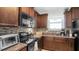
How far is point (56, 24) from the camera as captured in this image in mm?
1380

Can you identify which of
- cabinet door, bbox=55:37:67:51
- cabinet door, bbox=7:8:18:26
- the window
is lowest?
cabinet door, bbox=55:37:67:51

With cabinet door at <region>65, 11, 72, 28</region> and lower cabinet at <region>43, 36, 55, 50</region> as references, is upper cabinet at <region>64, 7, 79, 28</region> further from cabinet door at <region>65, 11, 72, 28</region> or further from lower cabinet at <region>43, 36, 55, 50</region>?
lower cabinet at <region>43, 36, 55, 50</region>

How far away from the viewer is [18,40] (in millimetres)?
1434

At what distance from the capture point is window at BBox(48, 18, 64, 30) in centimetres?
136

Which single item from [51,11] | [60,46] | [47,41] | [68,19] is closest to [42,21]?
[51,11]

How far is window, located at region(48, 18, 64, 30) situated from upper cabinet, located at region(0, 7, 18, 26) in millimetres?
530

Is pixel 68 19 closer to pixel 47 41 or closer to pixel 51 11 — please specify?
pixel 51 11

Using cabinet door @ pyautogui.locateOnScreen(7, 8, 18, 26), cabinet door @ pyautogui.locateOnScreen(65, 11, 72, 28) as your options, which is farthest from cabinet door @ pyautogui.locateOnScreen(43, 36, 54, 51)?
cabinet door @ pyautogui.locateOnScreen(7, 8, 18, 26)

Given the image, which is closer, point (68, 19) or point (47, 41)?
point (68, 19)

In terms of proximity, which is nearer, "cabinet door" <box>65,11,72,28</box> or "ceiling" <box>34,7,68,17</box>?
"ceiling" <box>34,7,68,17</box>

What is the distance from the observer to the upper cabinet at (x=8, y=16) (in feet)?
3.51

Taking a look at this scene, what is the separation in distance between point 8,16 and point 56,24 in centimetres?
71
